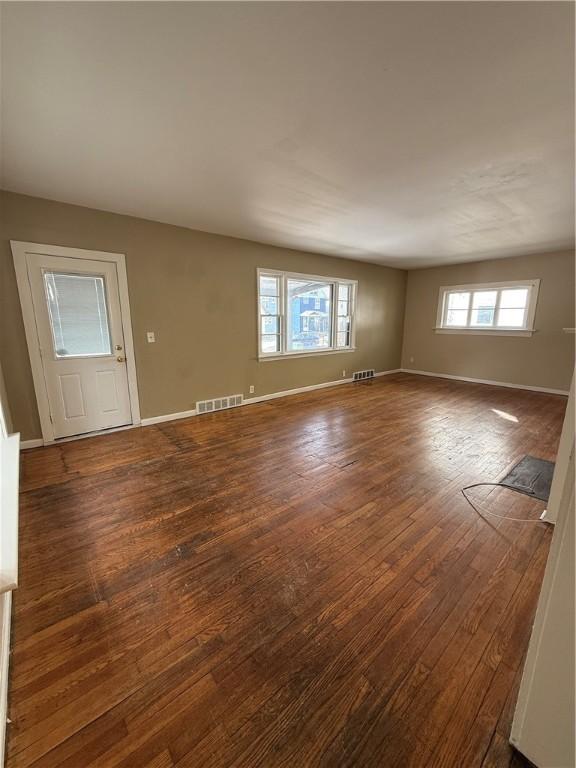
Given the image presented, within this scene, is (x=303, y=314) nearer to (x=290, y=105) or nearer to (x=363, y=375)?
(x=363, y=375)

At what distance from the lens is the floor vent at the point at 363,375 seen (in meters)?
6.86

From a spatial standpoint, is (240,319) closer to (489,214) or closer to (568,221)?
(489,214)

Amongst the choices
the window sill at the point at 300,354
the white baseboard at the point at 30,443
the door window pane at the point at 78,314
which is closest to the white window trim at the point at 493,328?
the window sill at the point at 300,354

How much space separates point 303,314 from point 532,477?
4268mm

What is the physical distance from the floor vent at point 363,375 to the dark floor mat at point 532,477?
3950mm

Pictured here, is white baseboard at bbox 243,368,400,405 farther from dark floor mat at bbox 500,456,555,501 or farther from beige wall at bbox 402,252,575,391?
dark floor mat at bbox 500,456,555,501

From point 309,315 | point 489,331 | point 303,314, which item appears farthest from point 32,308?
point 489,331

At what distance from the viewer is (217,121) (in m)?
1.89

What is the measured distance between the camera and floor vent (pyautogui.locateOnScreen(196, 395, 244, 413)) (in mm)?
4547

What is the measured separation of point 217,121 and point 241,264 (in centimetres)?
277

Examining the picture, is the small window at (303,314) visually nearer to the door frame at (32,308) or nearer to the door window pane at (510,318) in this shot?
the door frame at (32,308)

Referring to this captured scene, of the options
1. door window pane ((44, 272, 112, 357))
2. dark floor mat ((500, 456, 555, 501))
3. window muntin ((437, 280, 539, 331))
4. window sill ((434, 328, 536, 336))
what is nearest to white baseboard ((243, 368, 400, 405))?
door window pane ((44, 272, 112, 357))

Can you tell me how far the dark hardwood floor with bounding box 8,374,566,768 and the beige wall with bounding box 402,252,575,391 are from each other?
4098 mm

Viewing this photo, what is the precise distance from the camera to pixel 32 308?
3.13m
